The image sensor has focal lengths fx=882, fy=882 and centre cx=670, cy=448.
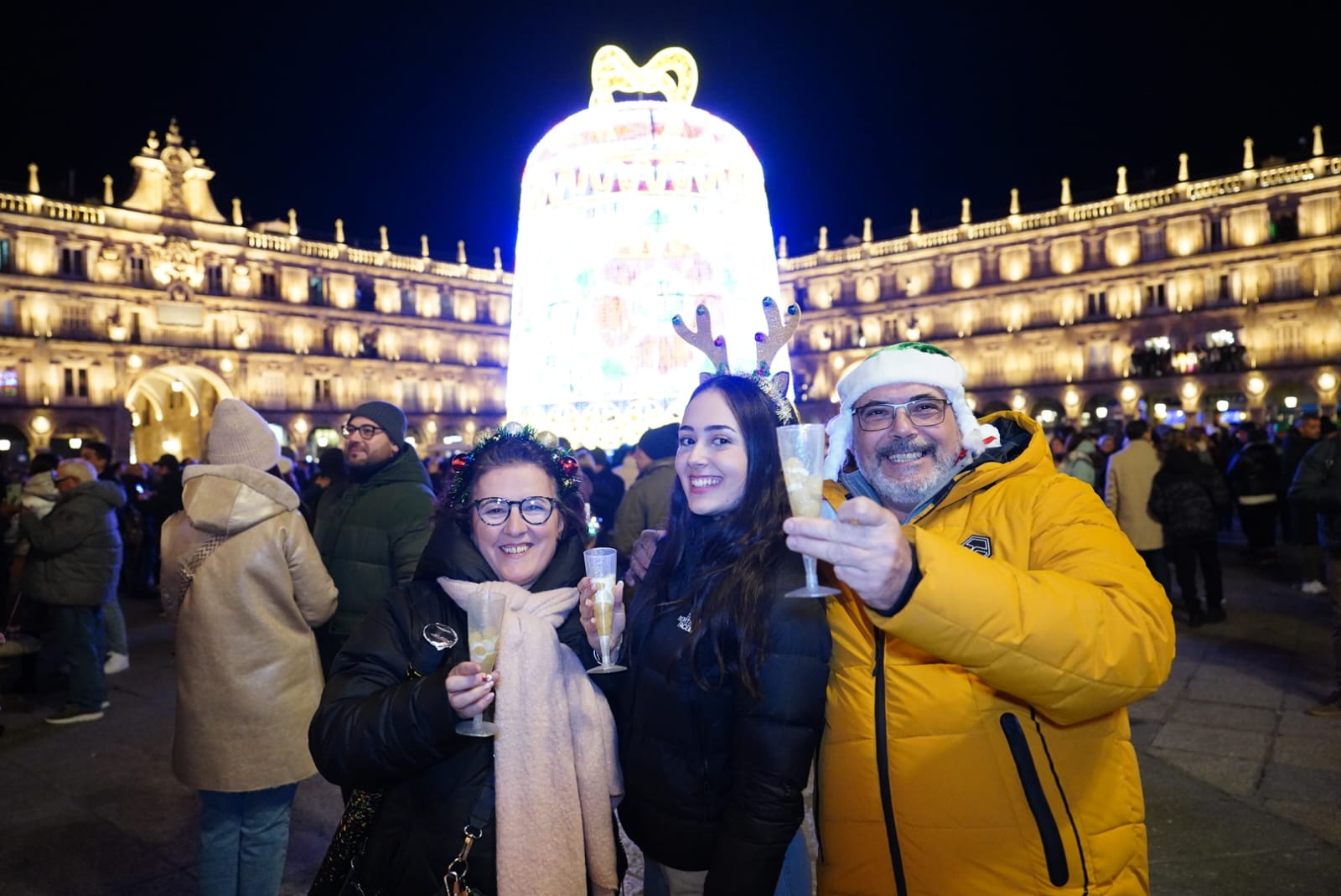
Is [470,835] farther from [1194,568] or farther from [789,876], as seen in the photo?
[1194,568]

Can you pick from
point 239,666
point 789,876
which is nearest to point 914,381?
point 789,876

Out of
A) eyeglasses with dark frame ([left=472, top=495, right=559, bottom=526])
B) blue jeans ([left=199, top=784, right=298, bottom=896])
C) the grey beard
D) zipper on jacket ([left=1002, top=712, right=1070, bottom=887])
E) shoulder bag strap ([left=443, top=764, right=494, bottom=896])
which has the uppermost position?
the grey beard

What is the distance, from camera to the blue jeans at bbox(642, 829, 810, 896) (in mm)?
2074

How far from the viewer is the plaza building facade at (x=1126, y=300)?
119 ft

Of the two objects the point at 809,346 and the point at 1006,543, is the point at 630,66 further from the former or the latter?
the point at 809,346

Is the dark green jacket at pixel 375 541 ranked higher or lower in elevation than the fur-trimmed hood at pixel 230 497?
lower

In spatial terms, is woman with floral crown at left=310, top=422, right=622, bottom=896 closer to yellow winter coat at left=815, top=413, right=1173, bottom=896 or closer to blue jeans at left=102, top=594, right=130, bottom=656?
yellow winter coat at left=815, top=413, right=1173, bottom=896

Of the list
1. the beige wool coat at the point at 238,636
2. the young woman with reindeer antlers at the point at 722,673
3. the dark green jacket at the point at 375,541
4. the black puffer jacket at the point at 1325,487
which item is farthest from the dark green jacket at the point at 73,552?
the black puffer jacket at the point at 1325,487

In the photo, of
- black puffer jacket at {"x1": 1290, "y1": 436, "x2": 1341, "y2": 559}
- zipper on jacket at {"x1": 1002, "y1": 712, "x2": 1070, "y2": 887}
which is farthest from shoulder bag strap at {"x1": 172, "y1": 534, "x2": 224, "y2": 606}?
black puffer jacket at {"x1": 1290, "y1": 436, "x2": 1341, "y2": 559}

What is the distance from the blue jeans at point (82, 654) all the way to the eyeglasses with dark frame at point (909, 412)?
6158 millimetres

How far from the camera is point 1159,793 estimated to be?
4273 mm

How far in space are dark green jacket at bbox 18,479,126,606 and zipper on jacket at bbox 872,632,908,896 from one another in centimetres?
623

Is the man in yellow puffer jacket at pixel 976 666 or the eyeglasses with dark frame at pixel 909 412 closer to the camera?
the man in yellow puffer jacket at pixel 976 666

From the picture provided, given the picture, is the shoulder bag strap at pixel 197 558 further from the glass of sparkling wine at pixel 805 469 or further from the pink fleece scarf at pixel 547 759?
the glass of sparkling wine at pixel 805 469
